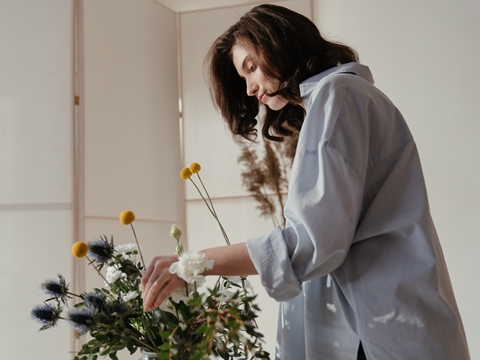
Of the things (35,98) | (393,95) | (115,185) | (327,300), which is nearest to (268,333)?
(115,185)

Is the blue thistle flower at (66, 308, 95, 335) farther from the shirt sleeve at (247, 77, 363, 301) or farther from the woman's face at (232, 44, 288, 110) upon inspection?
the woman's face at (232, 44, 288, 110)

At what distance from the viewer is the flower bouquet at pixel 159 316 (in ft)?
2.37

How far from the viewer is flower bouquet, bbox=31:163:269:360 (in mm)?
722

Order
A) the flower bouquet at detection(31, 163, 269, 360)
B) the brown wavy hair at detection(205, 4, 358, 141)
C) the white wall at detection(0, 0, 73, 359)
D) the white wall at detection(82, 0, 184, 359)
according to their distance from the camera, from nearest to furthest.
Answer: the flower bouquet at detection(31, 163, 269, 360) → the brown wavy hair at detection(205, 4, 358, 141) → the white wall at detection(0, 0, 73, 359) → the white wall at detection(82, 0, 184, 359)

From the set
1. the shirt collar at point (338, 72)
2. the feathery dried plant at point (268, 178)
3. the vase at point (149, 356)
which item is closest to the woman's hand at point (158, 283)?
the vase at point (149, 356)

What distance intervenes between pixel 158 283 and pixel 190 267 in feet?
0.21

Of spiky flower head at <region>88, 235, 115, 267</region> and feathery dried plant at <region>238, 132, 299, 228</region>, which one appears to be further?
feathery dried plant at <region>238, 132, 299, 228</region>

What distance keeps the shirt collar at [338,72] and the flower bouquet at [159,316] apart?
390 millimetres

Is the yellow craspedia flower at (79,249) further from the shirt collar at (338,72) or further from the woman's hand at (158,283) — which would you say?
the shirt collar at (338,72)

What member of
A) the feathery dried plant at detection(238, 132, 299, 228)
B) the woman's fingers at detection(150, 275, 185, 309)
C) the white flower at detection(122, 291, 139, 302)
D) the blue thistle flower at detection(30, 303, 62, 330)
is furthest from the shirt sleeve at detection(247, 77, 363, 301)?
the feathery dried plant at detection(238, 132, 299, 228)

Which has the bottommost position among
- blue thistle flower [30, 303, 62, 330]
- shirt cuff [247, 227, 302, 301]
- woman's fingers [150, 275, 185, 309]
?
blue thistle flower [30, 303, 62, 330]

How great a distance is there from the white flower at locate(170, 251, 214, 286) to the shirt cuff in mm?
77

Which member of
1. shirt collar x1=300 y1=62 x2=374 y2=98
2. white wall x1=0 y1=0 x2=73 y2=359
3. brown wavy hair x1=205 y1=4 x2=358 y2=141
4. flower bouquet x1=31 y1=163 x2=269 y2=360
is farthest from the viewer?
white wall x1=0 y1=0 x2=73 y2=359

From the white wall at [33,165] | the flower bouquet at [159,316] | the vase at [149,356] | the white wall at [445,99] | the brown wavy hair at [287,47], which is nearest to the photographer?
the flower bouquet at [159,316]
